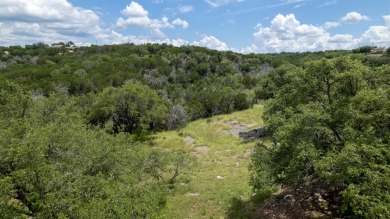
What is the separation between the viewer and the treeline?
9797mm

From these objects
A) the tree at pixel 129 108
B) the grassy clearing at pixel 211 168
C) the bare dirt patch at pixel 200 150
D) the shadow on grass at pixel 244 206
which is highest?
the tree at pixel 129 108

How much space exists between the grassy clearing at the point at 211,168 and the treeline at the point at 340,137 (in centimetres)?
445

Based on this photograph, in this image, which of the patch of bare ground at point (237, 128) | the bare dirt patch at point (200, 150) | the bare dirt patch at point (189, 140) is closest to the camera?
the bare dirt patch at point (200, 150)

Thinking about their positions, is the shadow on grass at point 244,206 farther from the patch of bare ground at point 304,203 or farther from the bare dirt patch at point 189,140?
the bare dirt patch at point 189,140

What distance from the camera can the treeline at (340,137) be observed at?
9.80m

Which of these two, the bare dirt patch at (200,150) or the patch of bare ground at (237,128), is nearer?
the bare dirt patch at (200,150)

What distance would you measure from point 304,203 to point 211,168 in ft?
33.4

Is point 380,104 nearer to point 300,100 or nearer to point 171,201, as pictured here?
point 300,100

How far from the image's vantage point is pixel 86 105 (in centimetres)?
4012

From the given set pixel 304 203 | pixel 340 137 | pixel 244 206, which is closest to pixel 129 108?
pixel 244 206

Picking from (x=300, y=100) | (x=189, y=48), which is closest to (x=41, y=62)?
(x=189, y=48)

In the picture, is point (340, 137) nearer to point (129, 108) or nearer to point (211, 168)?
point (211, 168)

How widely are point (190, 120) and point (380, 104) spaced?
35.7 metres

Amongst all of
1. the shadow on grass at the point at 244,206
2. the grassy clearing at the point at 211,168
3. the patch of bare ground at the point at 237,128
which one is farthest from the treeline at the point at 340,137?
the patch of bare ground at the point at 237,128
